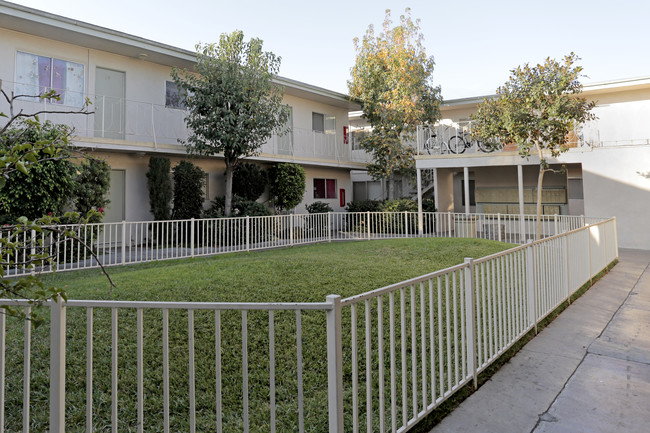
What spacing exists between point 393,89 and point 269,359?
1711 cm

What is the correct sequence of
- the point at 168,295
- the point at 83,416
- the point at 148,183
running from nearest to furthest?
the point at 83,416, the point at 168,295, the point at 148,183

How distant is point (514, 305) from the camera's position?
4.77 m

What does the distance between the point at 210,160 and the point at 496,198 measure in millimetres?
13506

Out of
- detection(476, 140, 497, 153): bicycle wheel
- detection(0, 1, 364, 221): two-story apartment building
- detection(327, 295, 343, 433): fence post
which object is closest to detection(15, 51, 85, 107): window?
detection(0, 1, 364, 221): two-story apartment building

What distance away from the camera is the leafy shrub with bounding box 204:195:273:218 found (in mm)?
15477

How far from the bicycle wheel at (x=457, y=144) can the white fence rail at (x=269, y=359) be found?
37.6ft

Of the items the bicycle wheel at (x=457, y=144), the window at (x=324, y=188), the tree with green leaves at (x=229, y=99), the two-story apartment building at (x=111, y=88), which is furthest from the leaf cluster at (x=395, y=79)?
the tree with green leaves at (x=229, y=99)

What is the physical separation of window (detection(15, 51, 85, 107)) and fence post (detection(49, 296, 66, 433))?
39.4 ft

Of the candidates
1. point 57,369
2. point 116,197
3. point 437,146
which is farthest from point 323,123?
point 57,369

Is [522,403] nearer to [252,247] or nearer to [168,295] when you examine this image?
[168,295]

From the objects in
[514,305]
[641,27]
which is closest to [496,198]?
[641,27]

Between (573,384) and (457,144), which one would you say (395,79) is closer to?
(457,144)

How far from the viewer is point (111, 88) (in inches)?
556

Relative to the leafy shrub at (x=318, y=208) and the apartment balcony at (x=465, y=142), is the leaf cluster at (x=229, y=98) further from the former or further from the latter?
the apartment balcony at (x=465, y=142)
